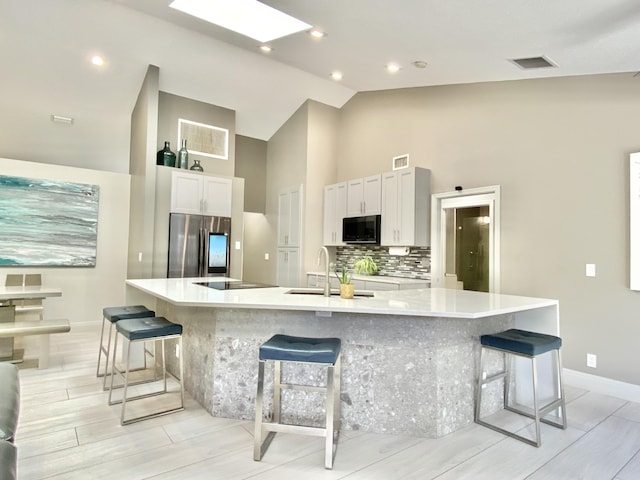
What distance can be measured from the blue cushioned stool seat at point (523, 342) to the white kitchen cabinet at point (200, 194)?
414 cm

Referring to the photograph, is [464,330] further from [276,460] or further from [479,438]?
[276,460]

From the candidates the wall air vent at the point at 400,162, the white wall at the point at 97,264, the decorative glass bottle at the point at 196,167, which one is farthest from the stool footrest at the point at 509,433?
the white wall at the point at 97,264

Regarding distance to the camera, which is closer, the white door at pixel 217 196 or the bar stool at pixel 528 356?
the bar stool at pixel 528 356

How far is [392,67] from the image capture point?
396 cm

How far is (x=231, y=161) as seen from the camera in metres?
6.13

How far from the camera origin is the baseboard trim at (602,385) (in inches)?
125

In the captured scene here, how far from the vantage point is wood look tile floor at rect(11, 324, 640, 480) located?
2016 mm

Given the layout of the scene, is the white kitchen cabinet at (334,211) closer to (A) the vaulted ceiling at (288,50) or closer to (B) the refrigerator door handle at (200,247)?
(A) the vaulted ceiling at (288,50)

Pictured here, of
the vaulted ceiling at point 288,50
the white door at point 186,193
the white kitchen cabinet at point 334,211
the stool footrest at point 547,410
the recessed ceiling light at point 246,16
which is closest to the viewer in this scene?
the stool footrest at point 547,410

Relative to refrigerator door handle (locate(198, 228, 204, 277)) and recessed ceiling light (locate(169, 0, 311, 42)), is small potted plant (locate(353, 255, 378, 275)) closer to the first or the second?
refrigerator door handle (locate(198, 228, 204, 277))

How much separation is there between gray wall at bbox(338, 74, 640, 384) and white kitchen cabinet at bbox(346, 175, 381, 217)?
86cm

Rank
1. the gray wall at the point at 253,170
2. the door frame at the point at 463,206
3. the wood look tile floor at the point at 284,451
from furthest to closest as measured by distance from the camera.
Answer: the gray wall at the point at 253,170
the door frame at the point at 463,206
the wood look tile floor at the point at 284,451

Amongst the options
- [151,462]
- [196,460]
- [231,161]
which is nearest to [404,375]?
[196,460]

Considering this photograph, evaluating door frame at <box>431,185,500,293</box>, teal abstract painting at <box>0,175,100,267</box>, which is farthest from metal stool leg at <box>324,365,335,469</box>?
teal abstract painting at <box>0,175,100,267</box>
